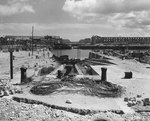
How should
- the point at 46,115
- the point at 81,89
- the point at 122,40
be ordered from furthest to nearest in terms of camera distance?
the point at 122,40, the point at 81,89, the point at 46,115

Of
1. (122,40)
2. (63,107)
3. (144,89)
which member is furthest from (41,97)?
(122,40)

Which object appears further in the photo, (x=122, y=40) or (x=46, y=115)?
(x=122, y=40)

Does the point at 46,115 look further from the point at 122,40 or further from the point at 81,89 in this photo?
the point at 122,40

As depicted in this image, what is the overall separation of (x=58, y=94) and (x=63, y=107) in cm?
245

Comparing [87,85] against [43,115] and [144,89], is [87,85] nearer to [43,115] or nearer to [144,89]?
[144,89]

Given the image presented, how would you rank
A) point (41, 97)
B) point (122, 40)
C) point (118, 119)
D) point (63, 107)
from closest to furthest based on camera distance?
1. point (118, 119)
2. point (63, 107)
3. point (41, 97)
4. point (122, 40)

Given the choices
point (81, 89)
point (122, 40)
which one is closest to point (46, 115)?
point (81, 89)

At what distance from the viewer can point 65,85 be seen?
14695mm

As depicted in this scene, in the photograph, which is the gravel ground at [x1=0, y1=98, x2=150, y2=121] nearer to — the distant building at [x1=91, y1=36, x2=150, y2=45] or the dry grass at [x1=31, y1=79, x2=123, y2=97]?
the dry grass at [x1=31, y1=79, x2=123, y2=97]

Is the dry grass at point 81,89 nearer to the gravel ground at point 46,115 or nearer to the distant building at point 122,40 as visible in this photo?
the gravel ground at point 46,115

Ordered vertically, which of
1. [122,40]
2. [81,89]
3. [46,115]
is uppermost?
[122,40]

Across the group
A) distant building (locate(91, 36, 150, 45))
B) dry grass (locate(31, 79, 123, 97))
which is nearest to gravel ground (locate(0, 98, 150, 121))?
dry grass (locate(31, 79, 123, 97))

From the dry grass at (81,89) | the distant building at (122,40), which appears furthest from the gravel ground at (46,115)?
the distant building at (122,40)

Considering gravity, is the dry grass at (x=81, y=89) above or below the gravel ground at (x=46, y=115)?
above
